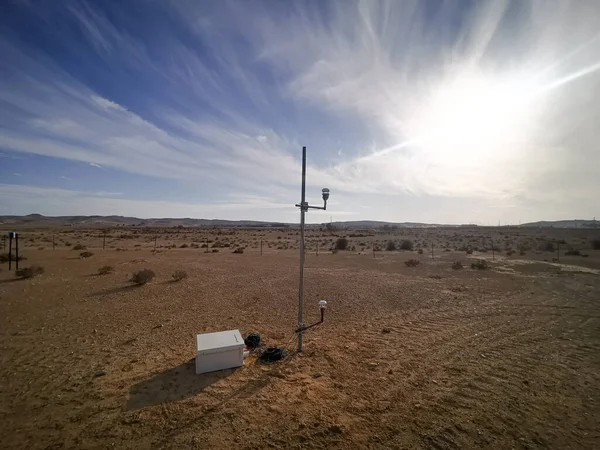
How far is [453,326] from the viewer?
802 centimetres

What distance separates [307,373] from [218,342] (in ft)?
5.89

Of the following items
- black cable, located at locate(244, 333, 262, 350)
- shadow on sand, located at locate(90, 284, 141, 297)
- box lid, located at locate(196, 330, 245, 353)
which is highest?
box lid, located at locate(196, 330, 245, 353)

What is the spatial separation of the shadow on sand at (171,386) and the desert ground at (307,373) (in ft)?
0.10

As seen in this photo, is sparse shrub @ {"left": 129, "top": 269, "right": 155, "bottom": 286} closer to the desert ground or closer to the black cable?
the desert ground

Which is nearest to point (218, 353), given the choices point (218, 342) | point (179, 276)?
point (218, 342)

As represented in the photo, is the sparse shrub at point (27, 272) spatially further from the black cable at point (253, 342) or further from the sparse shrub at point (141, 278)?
the black cable at point (253, 342)

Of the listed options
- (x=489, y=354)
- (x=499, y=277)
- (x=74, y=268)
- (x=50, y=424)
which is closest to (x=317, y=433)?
(x=50, y=424)

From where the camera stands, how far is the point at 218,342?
5.58 m

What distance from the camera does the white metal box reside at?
5.29m

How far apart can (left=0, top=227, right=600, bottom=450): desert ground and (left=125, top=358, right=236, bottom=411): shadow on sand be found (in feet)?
0.10

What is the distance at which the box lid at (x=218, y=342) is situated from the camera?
17.4ft

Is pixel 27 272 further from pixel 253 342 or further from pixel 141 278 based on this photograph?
pixel 253 342

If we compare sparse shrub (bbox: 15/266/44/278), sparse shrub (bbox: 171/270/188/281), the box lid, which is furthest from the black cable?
sparse shrub (bbox: 15/266/44/278)

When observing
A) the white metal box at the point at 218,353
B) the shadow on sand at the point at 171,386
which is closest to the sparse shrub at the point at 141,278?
the shadow on sand at the point at 171,386
